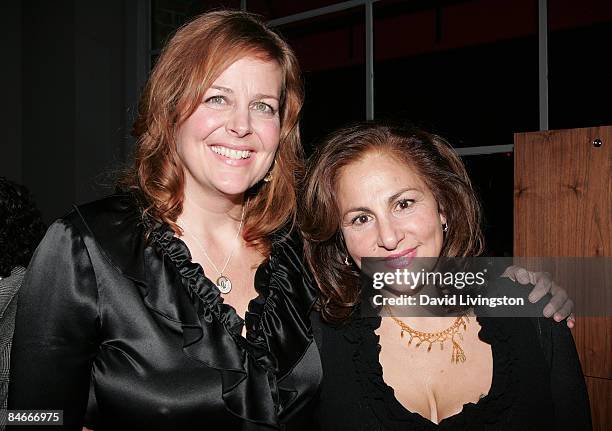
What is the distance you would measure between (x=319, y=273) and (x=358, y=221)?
203 mm

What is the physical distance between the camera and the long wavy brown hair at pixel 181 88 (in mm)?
1239

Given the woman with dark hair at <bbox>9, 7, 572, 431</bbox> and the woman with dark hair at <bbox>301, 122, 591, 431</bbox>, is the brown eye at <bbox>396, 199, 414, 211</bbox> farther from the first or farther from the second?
the woman with dark hair at <bbox>9, 7, 572, 431</bbox>

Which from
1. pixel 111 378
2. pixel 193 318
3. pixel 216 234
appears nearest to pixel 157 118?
pixel 216 234

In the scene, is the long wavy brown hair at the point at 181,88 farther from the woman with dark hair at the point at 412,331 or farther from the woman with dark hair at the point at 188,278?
the woman with dark hair at the point at 412,331

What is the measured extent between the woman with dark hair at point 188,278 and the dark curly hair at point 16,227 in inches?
40.1

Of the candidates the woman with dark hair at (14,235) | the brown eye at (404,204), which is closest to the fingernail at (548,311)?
the brown eye at (404,204)

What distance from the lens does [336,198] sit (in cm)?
138

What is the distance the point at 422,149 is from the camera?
55.9 inches

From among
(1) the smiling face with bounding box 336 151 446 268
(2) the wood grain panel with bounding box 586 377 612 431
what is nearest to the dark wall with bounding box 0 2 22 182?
(1) the smiling face with bounding box 336 151 446 268

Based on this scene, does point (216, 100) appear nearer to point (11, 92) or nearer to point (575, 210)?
point (575, 210)

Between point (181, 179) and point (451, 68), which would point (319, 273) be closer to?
point (181, 179)

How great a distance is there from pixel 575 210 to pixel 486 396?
1.14 m

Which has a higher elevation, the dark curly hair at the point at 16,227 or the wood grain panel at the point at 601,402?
the dark curly hair at the point at 16,227

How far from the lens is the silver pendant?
132 centimetres
